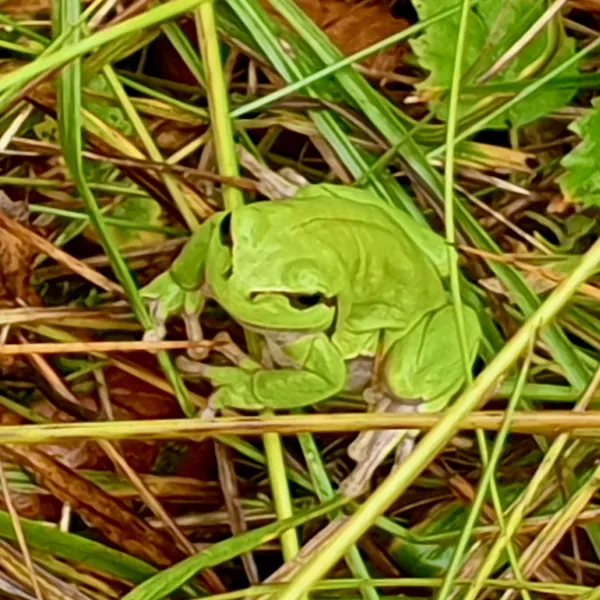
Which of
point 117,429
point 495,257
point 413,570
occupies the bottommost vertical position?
point 413,570

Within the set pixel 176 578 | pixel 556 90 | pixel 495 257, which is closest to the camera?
pixel 176 578

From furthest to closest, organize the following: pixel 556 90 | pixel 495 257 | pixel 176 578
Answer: pixel 556 90 → pixel 495 257 → pixel 176 578

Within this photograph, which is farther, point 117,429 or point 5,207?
point 5,207

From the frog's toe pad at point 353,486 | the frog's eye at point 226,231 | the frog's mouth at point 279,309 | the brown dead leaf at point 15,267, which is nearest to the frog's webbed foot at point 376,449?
the frog's toe pad at point 353,486

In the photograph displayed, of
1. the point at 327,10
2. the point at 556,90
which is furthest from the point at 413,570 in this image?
the point at 327,10

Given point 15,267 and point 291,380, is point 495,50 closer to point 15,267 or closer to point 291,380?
point 291,380

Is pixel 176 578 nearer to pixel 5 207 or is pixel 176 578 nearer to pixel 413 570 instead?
pixel 413 570

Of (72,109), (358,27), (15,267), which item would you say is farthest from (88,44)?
(358,27)

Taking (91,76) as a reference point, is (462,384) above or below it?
below
